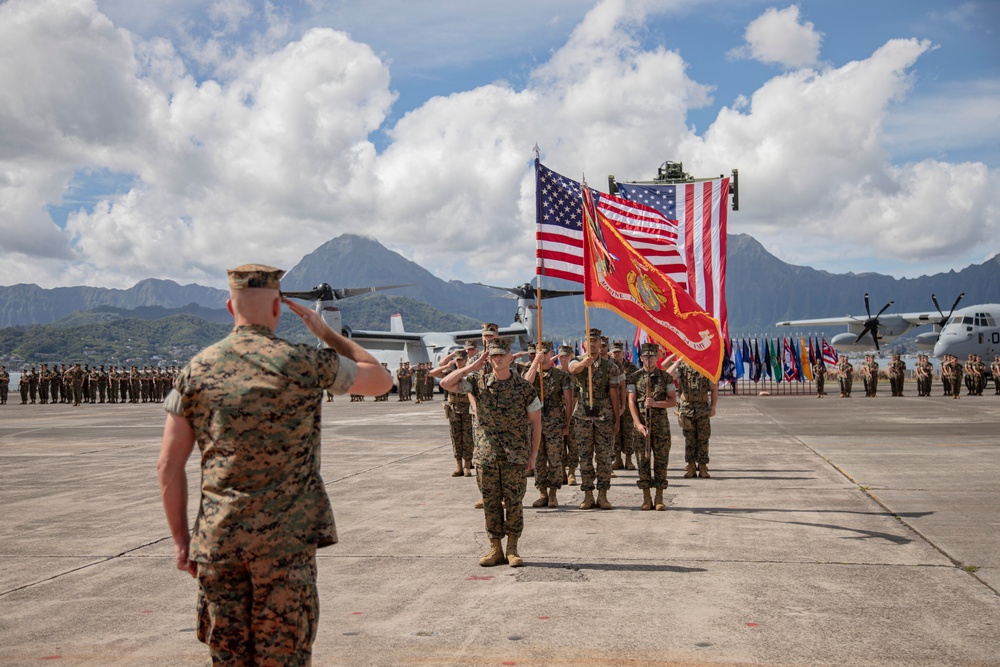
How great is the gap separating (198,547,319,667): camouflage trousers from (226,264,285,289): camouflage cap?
1053 millimetres

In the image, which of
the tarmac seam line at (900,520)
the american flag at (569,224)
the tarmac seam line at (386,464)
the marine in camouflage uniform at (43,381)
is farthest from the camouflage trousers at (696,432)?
the marine in camouflage uniform at (43,381)

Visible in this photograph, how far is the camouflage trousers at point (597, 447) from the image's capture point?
31.9 feet

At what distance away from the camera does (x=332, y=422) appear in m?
25.5

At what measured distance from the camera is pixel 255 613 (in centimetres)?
322

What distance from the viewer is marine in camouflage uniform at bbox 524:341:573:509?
32.7 feet

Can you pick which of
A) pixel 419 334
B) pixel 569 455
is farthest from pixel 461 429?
pixel 419 334

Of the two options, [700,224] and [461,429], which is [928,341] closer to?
[700,224]

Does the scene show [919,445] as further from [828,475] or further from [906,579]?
[906,579]

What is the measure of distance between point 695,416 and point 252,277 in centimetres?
1003

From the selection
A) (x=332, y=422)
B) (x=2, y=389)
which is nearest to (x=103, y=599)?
(x=332, y=422)

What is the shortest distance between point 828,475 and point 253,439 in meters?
10.7

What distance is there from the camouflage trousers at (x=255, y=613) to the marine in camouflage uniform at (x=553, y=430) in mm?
6779

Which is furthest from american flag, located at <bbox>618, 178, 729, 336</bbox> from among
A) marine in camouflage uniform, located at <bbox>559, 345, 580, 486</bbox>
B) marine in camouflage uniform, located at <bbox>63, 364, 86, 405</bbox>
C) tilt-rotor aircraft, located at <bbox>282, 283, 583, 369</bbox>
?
marine in camouflage uniform, located at <bbox>63, 364, 86, 405</bbox>

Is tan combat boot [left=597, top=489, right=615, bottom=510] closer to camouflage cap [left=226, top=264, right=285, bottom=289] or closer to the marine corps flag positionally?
the marine corps flag
